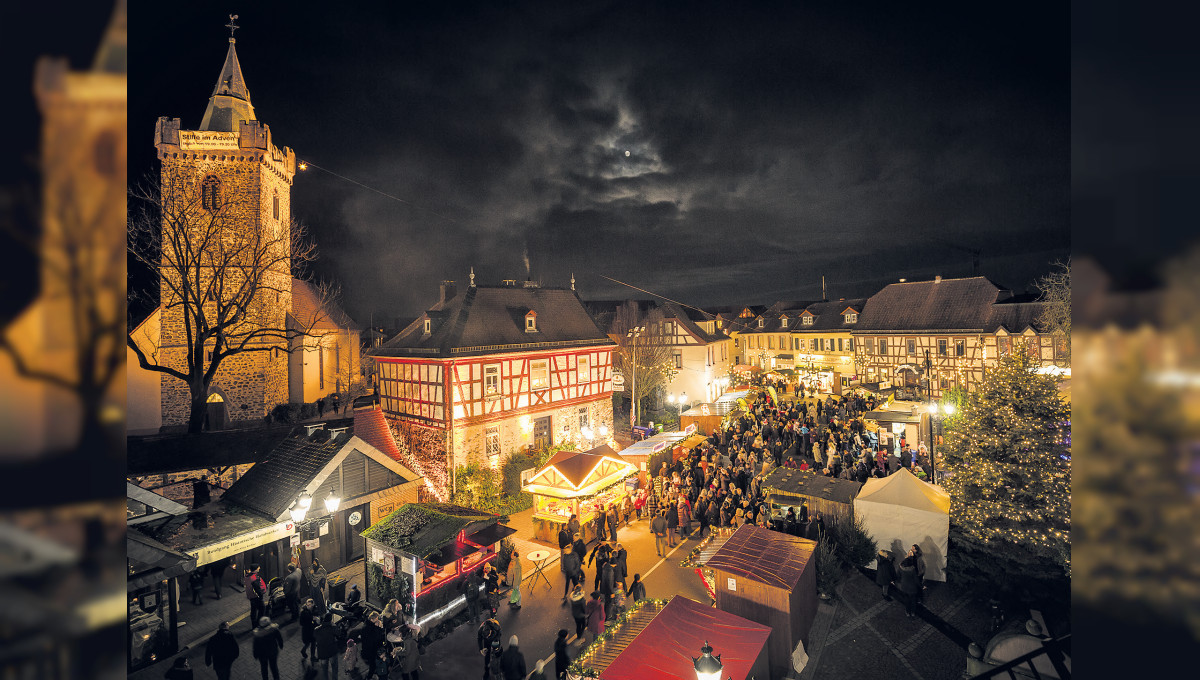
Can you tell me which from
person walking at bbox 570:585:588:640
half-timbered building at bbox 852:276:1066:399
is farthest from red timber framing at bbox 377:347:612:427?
half-timbered building at bbox 852:276:1066:399

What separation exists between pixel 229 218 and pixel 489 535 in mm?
22613

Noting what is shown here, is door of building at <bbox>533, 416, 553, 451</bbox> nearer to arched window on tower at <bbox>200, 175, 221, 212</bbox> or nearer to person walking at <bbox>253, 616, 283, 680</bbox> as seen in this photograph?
person walking at <bbox>253, 616, 283, 680</bbox>

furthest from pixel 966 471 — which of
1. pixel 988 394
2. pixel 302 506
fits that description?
pixel 302 506

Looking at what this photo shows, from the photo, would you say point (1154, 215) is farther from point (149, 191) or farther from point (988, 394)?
point (149, 191)

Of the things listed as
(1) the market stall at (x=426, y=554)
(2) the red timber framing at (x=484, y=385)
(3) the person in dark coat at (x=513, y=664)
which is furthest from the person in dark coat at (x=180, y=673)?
(2) the red timber framing at (x=484, y=385)

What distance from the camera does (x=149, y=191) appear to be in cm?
1884

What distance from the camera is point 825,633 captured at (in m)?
9.34

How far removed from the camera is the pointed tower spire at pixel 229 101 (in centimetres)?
2608

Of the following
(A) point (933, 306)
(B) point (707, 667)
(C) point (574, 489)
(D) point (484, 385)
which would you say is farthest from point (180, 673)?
(A) point (933, 306)

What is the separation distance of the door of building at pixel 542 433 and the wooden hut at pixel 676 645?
1389 cm

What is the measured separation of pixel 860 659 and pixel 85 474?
10.7 meters

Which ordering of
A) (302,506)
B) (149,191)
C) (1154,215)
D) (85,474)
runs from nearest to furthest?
(85,474) < (1154,215) < (302,506) < (149,191)

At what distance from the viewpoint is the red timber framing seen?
1872cm

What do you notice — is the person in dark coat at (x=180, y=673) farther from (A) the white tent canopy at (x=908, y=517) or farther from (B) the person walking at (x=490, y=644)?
(A) the white tent canopy at (x=908, y=517)
